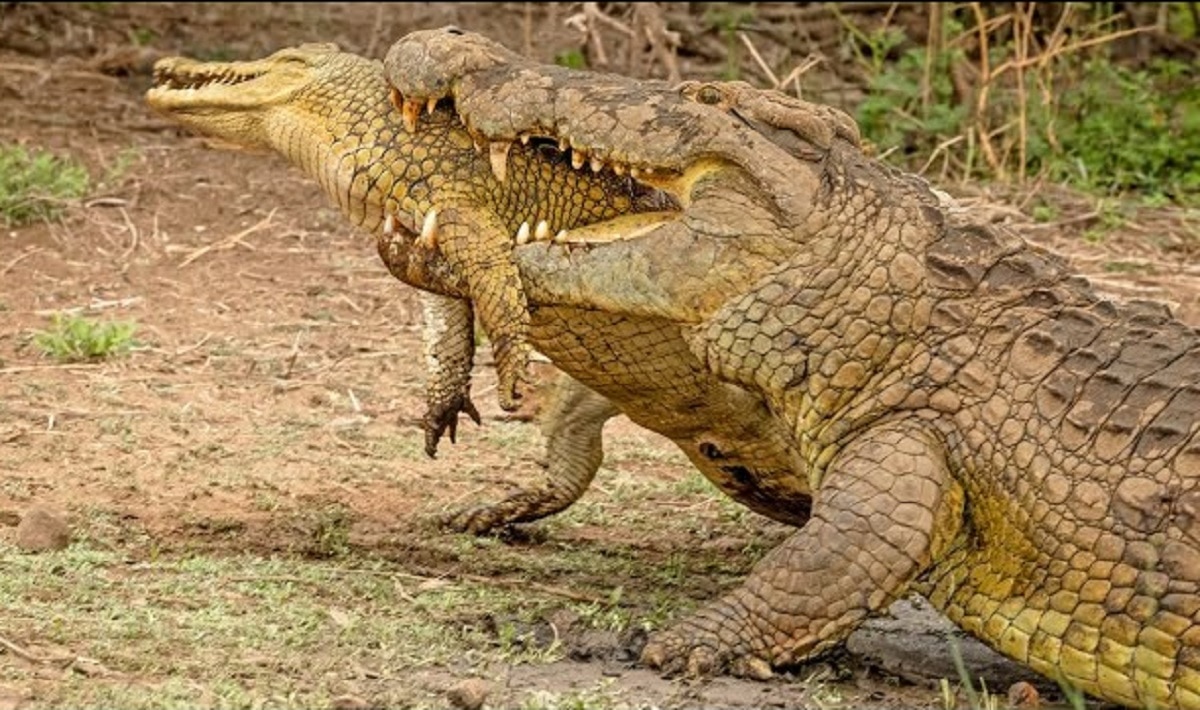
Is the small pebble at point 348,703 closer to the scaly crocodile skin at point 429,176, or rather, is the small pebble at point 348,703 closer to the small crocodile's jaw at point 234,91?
the scaly crocodile skin at point 429,176

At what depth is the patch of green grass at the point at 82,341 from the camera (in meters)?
7.69

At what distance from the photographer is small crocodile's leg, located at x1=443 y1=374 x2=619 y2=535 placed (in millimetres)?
6211

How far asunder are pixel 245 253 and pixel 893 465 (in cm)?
480

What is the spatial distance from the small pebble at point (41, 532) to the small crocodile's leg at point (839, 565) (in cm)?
162

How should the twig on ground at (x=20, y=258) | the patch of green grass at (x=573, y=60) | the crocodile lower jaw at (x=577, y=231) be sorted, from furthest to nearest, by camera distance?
the patch of green grass at (x=573, y=60)
the twig on ground at (x=20, y=258)
the crocodile lower jaw at (x=577, y=231)

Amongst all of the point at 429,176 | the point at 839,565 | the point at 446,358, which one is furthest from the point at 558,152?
the point at 839,565

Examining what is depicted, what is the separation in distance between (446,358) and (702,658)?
1.32m

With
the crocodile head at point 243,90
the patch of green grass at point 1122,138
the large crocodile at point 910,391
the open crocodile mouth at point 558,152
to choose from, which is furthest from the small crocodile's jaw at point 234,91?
the patch of green grass at point 1122,138

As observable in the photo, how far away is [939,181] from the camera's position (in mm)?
10031

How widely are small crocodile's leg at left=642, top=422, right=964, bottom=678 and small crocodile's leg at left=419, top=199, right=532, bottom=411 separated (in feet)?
2.56

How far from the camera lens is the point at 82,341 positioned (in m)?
7.72

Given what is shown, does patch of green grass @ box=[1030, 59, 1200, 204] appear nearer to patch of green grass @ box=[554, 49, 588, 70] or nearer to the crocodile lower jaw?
patch of green grass @ box=[554, 49, 588, 70]

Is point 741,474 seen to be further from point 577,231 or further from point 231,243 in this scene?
point 231,243

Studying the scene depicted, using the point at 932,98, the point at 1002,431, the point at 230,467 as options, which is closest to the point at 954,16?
the point at 932,98
